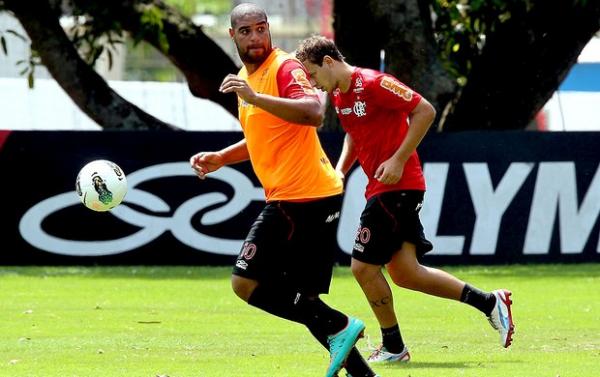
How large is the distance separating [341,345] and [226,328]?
147 inches

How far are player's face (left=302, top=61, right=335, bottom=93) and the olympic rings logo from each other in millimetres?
8419

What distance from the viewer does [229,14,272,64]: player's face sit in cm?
824

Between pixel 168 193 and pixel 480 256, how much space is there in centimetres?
392

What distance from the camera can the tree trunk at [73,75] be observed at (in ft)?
64.1

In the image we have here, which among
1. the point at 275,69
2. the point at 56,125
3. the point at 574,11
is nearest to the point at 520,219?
the point at 574,11

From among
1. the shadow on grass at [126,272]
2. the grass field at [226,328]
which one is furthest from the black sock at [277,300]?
the shadow on grass at [126,272]

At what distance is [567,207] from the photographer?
17.9 meters

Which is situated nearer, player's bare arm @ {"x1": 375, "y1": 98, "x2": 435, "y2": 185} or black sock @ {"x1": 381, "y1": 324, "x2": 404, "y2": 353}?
player's bare arm @ {"x1": 375, "y1": 98, "x2": 435, "y2": 185}

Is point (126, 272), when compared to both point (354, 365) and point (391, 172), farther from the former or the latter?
point (354, 365)

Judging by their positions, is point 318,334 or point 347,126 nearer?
point 318,334

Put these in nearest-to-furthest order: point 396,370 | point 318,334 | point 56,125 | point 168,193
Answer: point 318,334, point 396,370, point 168,193, point 56,125

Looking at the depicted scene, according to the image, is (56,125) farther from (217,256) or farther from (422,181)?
(422,181)

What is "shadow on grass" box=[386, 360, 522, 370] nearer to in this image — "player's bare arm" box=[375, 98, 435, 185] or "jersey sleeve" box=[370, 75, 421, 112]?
"player's bare arm" box=[375, 98, 435, 185]

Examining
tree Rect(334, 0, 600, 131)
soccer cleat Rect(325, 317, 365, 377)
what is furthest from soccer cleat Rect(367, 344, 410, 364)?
tree Rect(334, 0, 600, 131)
